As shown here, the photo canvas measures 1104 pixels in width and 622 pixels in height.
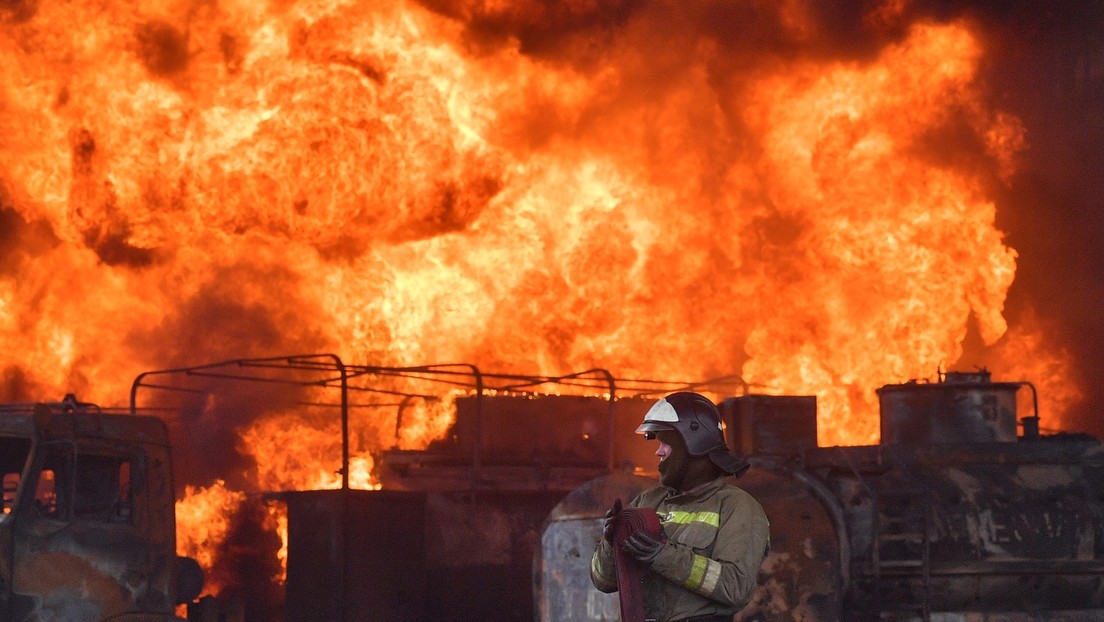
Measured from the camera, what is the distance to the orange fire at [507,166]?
30953 millimetres

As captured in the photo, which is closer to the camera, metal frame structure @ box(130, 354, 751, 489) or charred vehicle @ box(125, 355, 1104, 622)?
charred vehicle @ box(125, 355, 1104, 622)

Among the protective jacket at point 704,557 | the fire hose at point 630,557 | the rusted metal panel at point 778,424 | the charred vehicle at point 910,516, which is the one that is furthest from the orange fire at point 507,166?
the fire hose at point 630,557

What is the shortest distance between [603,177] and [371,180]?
18.1 ft

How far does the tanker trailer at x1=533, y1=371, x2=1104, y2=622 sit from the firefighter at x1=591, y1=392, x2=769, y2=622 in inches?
248

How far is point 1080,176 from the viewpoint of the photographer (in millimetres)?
33000

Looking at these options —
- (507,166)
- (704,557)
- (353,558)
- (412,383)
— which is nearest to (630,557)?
(704,557)

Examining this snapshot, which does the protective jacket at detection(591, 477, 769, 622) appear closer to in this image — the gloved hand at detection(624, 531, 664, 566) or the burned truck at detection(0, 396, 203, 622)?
the gloved hand at detection(624, 531, 664, 566)

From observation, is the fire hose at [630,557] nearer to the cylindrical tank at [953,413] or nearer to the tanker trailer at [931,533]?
the tanker trailer at [931,533]

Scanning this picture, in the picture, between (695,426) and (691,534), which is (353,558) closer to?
(695,426)

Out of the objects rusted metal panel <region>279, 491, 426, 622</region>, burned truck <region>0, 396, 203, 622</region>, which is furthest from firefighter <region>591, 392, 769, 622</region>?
rusted metal panel <region>279, 491, 426, 622</region>

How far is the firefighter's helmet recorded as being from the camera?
7078mm

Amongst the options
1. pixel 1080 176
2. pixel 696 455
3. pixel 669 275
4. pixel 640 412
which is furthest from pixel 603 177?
pixel 696 455

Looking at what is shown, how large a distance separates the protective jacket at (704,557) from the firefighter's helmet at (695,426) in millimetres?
132

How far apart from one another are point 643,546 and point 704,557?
0.38 metres
